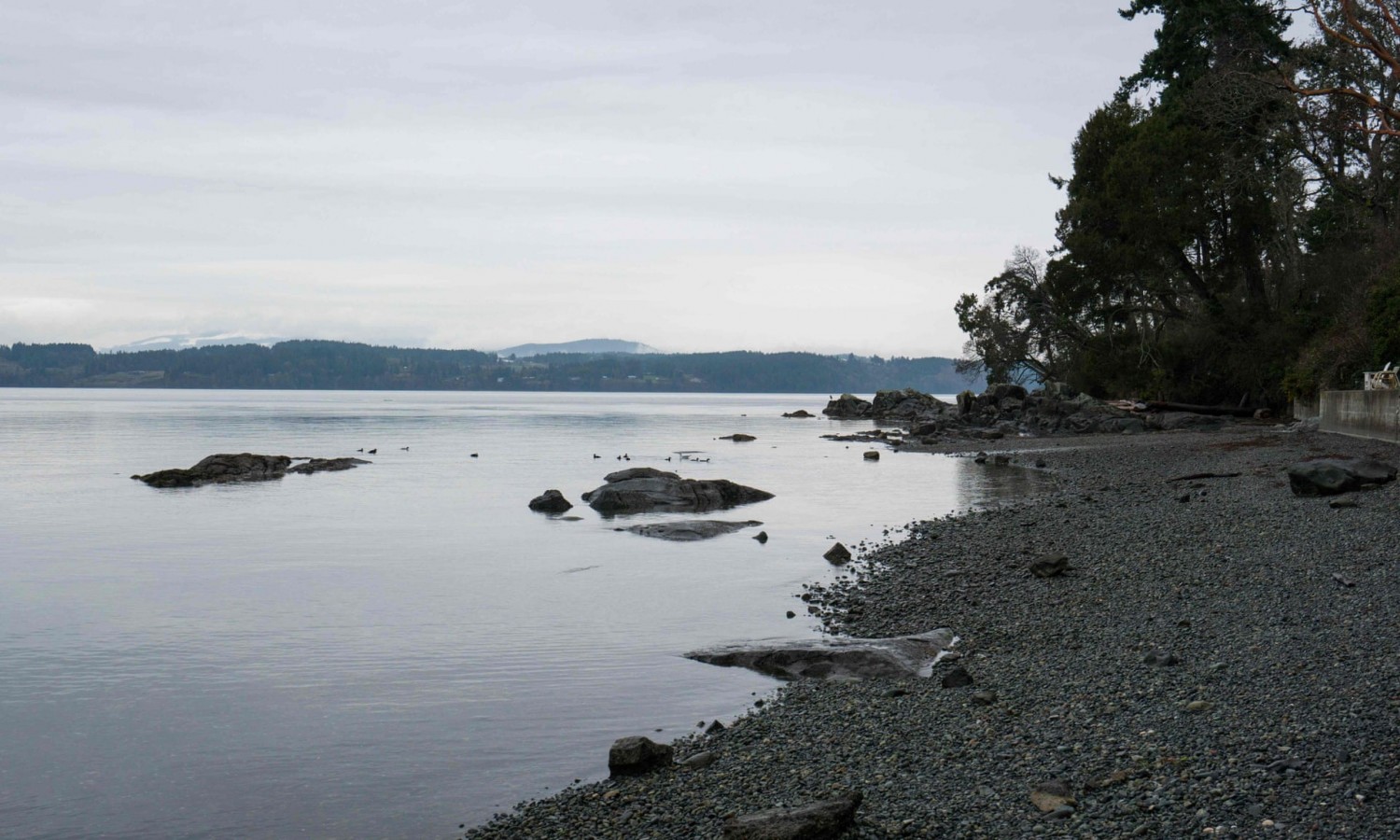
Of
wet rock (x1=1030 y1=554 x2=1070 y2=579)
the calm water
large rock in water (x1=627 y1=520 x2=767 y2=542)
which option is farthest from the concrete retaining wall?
wet rock (x1=1030 y1=554 x2=1070 y2=579)

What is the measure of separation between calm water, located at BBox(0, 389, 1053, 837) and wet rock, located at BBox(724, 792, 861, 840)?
89.4 inches

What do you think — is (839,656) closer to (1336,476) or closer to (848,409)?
(1336,476)

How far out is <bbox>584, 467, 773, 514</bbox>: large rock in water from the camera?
2558cm

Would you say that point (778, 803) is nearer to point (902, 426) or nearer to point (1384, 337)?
point (1384, 337)

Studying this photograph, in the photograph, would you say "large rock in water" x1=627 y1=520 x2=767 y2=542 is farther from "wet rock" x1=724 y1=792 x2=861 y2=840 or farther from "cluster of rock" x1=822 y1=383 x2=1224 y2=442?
"cluster of rock" x1=822 y1=383 x2=1224 y2=442

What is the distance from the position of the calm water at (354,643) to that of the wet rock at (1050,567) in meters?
3.26

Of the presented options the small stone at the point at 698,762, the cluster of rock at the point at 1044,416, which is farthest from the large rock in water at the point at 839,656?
the cluster of rock at the point at 1044,416

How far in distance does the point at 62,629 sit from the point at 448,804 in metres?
8.64

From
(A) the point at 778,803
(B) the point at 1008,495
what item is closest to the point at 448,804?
(A) the point at 778,803

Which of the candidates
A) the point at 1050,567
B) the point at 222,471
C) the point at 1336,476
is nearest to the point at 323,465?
the point at 222,471

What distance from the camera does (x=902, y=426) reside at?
69.8 m

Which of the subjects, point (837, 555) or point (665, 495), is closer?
point (837, 555)

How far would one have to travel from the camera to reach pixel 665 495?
26000mm

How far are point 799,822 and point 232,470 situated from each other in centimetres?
3353
